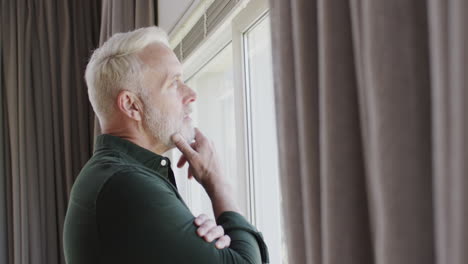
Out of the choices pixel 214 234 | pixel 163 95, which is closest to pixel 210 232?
pixel 214 234

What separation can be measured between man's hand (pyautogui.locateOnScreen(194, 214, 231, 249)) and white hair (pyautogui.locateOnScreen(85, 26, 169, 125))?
0.39 m

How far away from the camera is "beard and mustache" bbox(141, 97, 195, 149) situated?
48.4 inches

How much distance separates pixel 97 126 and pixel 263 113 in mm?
1341

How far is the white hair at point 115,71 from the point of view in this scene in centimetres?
122

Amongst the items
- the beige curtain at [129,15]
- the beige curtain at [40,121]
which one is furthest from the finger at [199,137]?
the beige curtain at [40,121]

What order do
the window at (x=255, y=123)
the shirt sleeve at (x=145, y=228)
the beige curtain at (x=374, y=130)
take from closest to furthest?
the beige curtain at (x=374, y=130)
the shirt sleeve at (x=145, y=228)
the window at (x=255, y=123)

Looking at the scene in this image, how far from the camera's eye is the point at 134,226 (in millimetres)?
945

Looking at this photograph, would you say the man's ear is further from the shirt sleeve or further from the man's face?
the shirt sleeve

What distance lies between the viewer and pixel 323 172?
0.74 metres

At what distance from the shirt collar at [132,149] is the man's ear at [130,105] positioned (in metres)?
0.07

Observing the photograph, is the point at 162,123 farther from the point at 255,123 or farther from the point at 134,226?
the point at 255,123

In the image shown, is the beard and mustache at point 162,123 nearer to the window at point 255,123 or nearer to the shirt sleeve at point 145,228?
the shirt sleeve at point 145,228

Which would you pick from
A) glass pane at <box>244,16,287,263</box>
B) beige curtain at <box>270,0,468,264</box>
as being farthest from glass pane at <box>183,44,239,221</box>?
beige curtain at <box>270,0,468,264</box>

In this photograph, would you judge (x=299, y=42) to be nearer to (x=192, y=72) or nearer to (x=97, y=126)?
(x=192, y=72)
